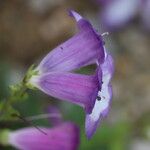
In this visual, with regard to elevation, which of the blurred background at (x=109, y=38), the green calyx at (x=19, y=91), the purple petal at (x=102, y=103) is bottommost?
the purple petal at (x=102, y=103)

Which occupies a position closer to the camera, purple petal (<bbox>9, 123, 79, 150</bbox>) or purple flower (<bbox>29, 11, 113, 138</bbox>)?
purple flower (<bbox>29, 11, 113, 138</bbox>)

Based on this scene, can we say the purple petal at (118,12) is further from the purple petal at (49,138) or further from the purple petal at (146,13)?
the purple petal at (49,138)

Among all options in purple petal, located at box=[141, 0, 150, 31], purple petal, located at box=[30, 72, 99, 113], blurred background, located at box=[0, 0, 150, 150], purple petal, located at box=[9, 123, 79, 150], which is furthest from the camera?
purple petal, located at box=[141, 0, 150, 31]

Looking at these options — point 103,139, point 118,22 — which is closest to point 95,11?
point 118,22

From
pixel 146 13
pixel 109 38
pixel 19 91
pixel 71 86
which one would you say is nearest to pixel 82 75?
pixel 71 86

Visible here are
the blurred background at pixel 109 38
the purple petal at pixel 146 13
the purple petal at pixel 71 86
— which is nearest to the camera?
the purple petal at pixel 71 86

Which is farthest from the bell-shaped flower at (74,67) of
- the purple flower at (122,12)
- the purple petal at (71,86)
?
the purple flower at (122,12)

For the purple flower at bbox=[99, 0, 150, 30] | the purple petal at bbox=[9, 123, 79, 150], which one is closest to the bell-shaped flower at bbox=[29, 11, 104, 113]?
the purple petal at bbox=[9, 123, 79, 150]

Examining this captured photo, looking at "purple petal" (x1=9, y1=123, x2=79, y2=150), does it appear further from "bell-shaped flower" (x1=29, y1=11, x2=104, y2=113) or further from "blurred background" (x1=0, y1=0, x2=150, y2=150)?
"blurred background" (x1=0, y1=0, x2=150, y2=150)
